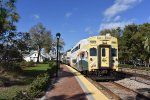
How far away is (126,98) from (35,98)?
492 cm

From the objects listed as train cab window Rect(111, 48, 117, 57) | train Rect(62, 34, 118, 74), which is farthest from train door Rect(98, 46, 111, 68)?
train cab window Rect(111, 48, 117, 57)

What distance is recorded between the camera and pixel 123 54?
260 ft

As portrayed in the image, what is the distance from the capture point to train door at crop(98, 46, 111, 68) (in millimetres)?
28766

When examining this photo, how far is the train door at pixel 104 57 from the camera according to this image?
28.8 m

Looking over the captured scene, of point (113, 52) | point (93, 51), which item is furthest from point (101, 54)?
point (113, 52)

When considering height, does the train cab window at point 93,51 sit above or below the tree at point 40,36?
below

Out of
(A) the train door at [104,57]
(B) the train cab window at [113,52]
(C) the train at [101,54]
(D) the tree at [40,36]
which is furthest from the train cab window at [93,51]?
(D) the tree at [40,36]

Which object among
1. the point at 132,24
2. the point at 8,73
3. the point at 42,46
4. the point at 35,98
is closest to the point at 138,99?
the point at 35,98

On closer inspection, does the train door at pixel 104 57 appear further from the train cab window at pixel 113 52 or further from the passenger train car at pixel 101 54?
the train cab window at pixel 113 52

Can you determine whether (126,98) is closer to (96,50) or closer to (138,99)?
(138,99)

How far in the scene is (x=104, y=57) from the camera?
94.6ft

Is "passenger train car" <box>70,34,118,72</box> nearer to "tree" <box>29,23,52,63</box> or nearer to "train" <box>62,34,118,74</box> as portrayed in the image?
"train" <box>62,34,118,74</box>

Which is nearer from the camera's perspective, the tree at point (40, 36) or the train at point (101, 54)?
the train at point (101, 54)

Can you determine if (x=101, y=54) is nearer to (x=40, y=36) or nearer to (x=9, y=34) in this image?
(x=9, y=34)
